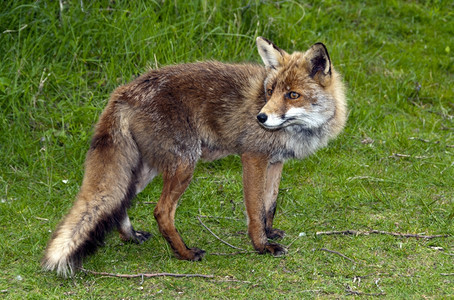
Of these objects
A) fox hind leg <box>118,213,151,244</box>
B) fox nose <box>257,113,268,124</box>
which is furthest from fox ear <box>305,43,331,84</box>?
fox hind leg <box>118,213,151,244</box>

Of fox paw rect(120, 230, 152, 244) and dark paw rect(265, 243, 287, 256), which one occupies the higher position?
dark paw rect(265, 243, 287, 256)

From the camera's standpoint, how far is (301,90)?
163 inches

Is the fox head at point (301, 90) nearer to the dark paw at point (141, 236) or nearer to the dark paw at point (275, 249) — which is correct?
the dark paw at point (275, 249)

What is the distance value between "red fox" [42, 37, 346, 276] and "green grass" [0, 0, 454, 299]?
1.28 feet

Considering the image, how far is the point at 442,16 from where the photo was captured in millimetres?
7973

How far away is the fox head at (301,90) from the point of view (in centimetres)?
406

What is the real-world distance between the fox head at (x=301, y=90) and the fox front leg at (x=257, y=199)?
0.35 meters

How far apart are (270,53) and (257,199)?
1.10 m

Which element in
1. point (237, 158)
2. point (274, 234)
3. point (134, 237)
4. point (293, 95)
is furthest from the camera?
point (237, 158)

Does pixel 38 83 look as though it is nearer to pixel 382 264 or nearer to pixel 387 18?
pixel 382 264

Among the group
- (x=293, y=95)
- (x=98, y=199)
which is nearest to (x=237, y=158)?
(x=293, y=95)

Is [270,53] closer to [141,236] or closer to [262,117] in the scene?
[262,117]

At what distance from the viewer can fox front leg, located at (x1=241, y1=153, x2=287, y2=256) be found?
4297mm

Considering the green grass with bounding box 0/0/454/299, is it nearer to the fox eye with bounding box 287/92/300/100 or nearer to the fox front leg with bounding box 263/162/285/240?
the fox front leg with bounding box 263/162/285/240
